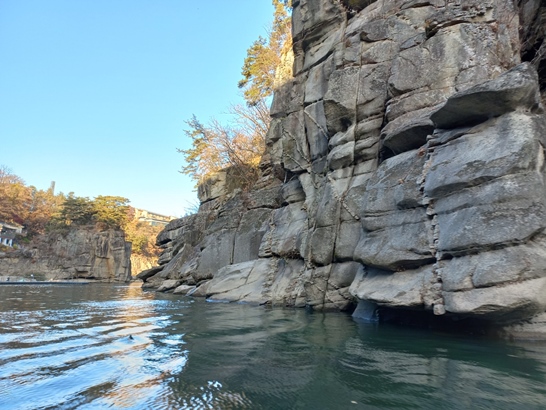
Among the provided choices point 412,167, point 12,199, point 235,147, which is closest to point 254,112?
point 235,147

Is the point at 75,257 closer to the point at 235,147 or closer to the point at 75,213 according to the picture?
the point at 75,213

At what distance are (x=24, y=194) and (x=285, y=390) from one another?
59840 millimetres

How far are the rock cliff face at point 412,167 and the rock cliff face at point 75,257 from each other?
1300 inches

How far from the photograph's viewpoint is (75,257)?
1688 inches

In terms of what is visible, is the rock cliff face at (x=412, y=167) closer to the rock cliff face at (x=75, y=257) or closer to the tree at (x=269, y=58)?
the tree at (x=269, y=58)

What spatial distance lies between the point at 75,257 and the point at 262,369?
45.7m

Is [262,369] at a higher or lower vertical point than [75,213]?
lower

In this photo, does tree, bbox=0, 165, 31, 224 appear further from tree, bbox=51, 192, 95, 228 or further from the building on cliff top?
the building on cliff top

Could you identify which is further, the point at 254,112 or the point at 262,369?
the point at 254,112

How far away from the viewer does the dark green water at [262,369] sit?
122 inches

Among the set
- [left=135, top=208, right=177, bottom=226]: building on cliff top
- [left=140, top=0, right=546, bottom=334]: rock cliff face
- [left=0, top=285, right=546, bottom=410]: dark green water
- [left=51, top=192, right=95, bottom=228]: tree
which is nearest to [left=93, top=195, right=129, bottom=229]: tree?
[left=51, top=192, right=95, bottom=228]: tree

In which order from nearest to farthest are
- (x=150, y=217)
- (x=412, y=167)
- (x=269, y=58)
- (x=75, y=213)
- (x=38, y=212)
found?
(x=412, y=167) → (x=269, y=58) → (x=75, y=213) → (x=38, y=212) → (x=150, y=217)

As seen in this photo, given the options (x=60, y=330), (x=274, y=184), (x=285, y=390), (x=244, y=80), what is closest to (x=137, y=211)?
(x=244, y=80)

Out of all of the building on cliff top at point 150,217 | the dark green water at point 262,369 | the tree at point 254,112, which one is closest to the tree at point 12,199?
the building on cliff top at point 150,217
